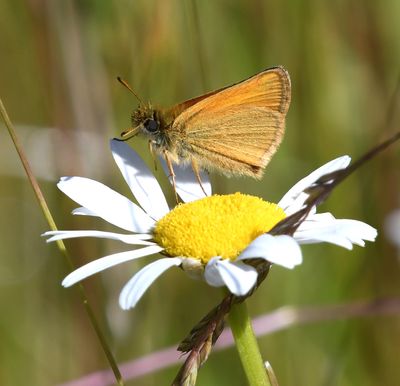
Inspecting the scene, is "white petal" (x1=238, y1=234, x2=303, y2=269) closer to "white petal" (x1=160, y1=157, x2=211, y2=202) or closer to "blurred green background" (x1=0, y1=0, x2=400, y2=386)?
"white petal" (x1=160, y1=157, x2=211, y2=202)

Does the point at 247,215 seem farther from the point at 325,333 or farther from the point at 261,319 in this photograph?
the point at 325,333

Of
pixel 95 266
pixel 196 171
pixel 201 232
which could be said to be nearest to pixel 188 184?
pixel 196 171

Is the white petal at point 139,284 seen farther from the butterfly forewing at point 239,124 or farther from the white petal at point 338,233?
the butterfly forewing at point 239,124

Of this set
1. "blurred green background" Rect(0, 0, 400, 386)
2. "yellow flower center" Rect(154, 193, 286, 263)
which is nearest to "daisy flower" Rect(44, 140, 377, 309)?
"yellow flower center" Rect(154, 193, 286, 263)

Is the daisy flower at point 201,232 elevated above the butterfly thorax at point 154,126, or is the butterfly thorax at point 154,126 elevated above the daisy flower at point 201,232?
the butterfly thorax at point 154,126

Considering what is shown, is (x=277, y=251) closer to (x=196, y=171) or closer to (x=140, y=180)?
(x=140, y=180)

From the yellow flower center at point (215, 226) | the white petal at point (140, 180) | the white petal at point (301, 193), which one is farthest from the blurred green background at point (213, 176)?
the yellow flower center at point (215, 226)
